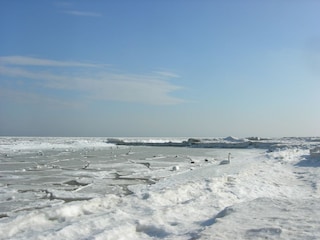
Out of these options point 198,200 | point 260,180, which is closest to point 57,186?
point 198,200

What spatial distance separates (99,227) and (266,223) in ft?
8.88

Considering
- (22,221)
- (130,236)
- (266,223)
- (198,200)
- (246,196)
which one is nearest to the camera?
(266,223)

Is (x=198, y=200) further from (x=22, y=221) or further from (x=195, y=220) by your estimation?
(x=22, y=221)

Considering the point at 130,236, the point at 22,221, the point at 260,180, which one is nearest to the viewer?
the point at 130,236

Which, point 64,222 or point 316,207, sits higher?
point 316,207

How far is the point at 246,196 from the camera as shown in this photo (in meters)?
9.97

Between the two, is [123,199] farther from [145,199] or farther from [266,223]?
[266,223]

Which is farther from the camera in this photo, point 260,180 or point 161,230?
point 260,180

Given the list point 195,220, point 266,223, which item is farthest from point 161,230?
point 266,223

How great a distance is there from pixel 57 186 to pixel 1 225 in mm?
6353

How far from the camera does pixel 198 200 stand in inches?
344

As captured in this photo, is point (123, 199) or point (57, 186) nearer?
point (123, 199)

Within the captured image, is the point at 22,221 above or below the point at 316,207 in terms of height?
below

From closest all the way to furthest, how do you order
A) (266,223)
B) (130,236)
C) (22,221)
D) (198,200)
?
(266,223)
(130,236)
(22,221)
(198,200)
